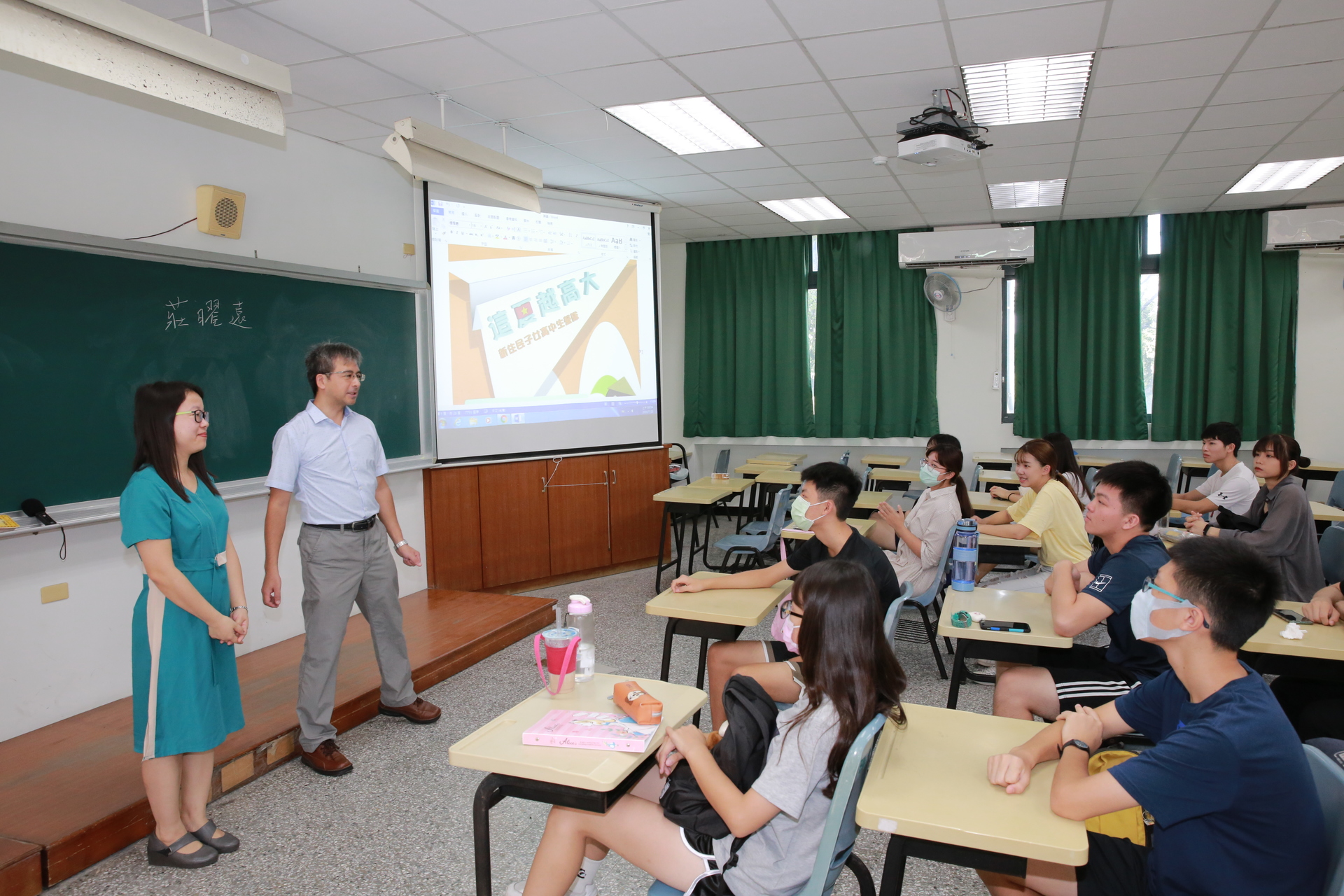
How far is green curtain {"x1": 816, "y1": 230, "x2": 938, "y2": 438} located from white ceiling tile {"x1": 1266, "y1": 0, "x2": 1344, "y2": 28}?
481 centimetres

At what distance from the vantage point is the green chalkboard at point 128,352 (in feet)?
10.0

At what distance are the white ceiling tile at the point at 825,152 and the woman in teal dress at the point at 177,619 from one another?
3.86m

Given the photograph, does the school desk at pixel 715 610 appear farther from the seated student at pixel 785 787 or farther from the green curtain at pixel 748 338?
the green curtain at pixel 748 338

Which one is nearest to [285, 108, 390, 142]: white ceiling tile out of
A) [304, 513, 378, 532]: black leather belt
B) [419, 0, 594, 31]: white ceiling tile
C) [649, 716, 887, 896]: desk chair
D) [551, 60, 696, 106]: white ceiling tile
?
[551, 60, 696, 106]: white ceiling tile

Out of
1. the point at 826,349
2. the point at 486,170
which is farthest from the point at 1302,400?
the point at 486,170

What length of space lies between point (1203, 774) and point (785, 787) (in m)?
0.74

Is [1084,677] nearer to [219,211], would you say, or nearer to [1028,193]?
[219,211]

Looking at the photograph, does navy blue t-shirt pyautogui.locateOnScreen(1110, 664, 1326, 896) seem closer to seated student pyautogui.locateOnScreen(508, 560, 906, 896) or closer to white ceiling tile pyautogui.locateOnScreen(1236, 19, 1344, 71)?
seated student pyautogui.locateOnScreen(508, 560, 906, 896)

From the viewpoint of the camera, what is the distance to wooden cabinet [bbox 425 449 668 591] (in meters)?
5.40

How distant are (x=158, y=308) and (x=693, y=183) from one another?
3.69 metres

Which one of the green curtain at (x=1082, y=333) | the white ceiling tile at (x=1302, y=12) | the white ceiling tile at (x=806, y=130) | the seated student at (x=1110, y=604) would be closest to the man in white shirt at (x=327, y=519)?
the seated student at (x=1110, y=604)

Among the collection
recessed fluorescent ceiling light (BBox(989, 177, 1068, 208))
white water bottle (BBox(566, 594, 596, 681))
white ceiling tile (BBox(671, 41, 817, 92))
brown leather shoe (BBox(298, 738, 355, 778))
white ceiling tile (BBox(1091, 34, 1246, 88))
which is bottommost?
brown leather shoe (BBox(298, 738, 355, 778))

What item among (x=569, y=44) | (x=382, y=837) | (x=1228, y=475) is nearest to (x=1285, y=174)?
(x=1228, y=475)

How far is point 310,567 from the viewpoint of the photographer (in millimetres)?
3105
